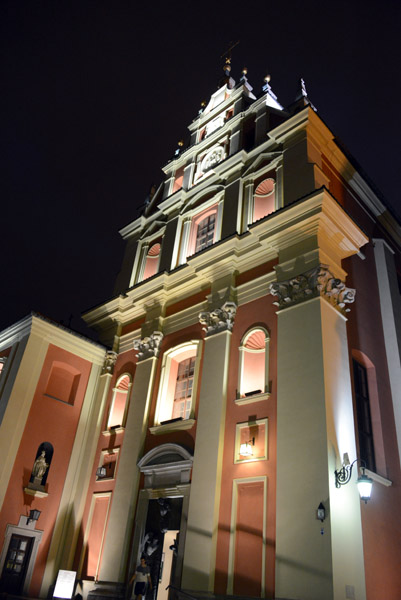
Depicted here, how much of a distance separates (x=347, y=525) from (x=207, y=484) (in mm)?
3697

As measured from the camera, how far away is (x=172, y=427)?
583 inches

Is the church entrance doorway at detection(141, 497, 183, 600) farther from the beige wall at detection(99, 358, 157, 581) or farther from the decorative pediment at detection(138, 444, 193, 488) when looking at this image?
the beige wall at detection(99, 358, 157, 581)

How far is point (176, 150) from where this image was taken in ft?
78.5

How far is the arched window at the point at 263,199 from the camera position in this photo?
16.9m

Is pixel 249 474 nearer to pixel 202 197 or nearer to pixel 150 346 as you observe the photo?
pixel 150 346

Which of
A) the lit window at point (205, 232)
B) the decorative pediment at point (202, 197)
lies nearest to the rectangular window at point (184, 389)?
the lit window at point (205, 232)

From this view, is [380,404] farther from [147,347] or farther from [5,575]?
[5,575]

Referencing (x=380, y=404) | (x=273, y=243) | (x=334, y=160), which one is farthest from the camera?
(x=334, y=160)

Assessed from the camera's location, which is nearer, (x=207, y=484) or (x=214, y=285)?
(x=207, y=484)

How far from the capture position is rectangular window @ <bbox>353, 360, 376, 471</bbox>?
12.5 metres

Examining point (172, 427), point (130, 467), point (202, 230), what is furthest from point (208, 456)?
point (202, 230)

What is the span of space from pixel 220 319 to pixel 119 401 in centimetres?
570

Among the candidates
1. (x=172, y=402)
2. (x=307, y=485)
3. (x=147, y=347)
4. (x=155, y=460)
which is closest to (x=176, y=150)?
(x=147, y=347)

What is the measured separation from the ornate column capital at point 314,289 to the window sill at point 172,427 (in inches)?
166
